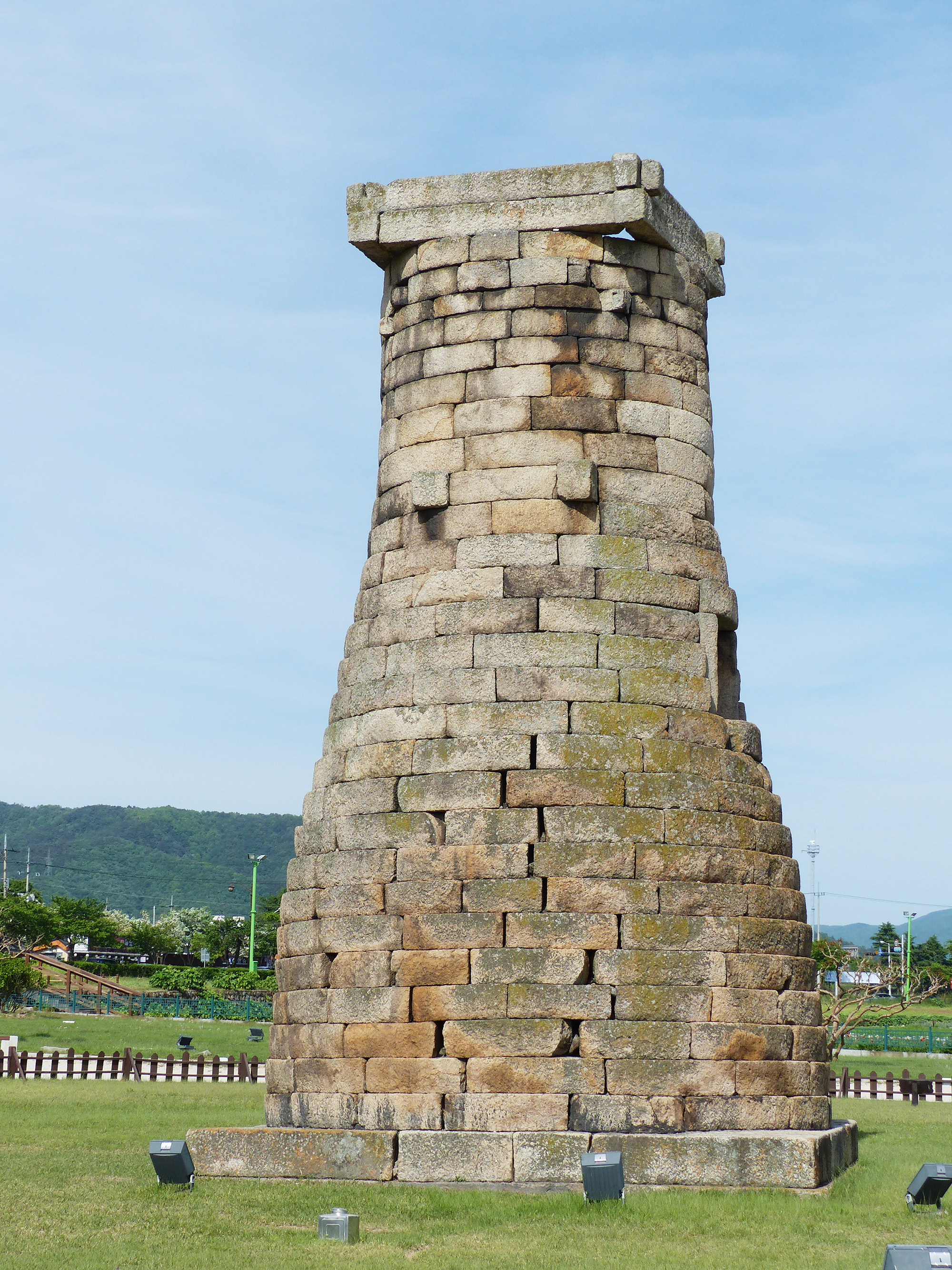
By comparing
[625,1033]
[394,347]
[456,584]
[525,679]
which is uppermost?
[394,347]

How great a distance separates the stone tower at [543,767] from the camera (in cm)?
1185

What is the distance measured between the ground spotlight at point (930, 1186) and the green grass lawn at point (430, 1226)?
0.15m

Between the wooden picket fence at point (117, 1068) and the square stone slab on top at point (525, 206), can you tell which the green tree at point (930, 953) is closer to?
the wooden picket fence at point (117, 1068)

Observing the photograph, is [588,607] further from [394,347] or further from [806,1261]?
[806,1261]

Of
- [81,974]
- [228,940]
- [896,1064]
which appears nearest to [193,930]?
[228,940]

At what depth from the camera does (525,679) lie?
507 inches

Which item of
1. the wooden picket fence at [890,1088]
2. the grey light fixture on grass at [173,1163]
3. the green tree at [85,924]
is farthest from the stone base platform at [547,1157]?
the green tree at [85,924]

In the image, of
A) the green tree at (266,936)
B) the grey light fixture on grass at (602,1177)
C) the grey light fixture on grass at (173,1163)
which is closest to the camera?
the grey light fixture on grass at (602,1177)

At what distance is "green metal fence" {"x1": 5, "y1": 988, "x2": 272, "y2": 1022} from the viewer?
4197 cm

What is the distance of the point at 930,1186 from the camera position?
11.1 meters

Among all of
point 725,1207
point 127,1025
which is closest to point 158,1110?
point 725,1207

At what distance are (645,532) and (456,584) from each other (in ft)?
6.03

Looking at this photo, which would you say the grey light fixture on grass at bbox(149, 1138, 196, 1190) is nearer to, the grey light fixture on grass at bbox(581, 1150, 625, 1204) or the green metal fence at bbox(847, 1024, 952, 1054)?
the grey light fixture on grass at bbox(581, 1150, 625, 1204)

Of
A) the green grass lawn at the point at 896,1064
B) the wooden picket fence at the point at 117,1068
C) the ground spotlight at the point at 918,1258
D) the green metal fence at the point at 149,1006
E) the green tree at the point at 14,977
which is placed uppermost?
the ground spotlight at the point at 918,1258
